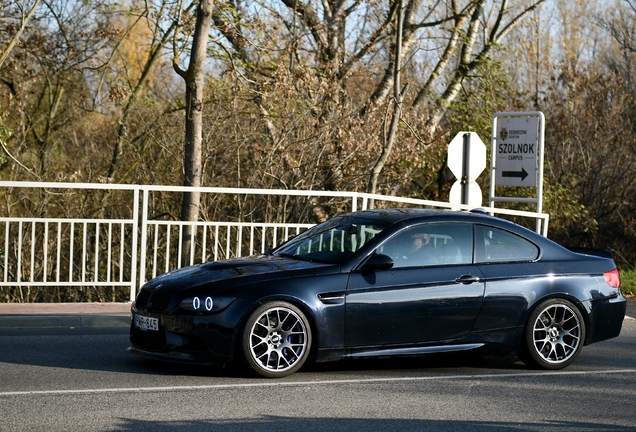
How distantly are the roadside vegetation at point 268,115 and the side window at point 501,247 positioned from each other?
699cm

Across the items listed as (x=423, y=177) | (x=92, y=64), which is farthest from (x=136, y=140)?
(x=423, y=177)

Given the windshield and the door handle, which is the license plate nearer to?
the windshield

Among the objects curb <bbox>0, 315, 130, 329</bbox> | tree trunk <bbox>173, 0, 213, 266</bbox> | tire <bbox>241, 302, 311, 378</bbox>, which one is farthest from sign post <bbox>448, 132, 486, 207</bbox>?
tire <bbox>241, 302, 311, 378</bbox>

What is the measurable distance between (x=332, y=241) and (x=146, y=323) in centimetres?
185

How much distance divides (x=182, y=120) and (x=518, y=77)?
23979 mm

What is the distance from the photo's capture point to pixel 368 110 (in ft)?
65.9

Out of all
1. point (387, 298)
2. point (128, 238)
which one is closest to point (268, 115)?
point (128, 238)

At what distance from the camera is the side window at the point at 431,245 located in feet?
27.8

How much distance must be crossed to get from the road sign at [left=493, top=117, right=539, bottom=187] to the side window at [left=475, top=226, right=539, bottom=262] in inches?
284

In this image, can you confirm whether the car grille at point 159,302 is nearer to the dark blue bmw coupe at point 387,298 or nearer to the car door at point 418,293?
the dark blue bmw coupe at point 387,298

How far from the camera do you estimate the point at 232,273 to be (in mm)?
8125

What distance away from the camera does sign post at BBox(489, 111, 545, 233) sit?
16047 millimetres

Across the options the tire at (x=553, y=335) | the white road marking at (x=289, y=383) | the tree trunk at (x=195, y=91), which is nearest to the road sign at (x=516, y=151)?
the tree trunk at (x=195, y=91)

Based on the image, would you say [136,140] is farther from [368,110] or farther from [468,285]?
[468,285]
